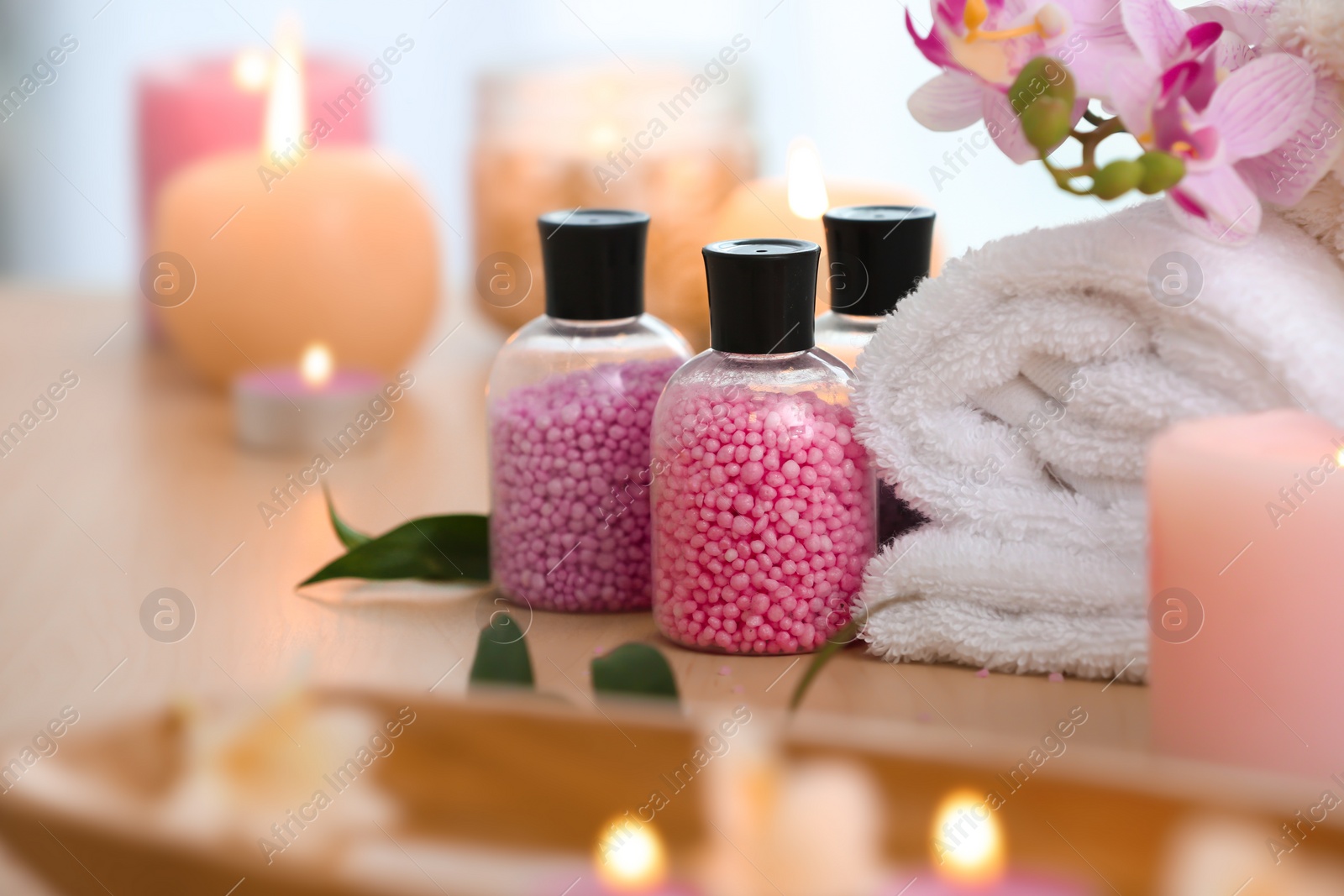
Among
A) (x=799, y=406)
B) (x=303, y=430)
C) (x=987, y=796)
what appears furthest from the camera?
(x=303, y=430)

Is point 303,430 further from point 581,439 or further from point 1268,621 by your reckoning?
point 1268,621

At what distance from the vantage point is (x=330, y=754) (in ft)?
1.47

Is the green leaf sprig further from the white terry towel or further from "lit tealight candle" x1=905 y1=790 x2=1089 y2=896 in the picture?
"lit tealight candle" x1=905 y1=790 x2=1089 y2=896

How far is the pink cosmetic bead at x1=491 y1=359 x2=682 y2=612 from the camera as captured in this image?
0.57m

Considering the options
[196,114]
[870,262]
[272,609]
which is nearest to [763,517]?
[870,262]

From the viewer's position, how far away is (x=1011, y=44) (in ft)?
1.56

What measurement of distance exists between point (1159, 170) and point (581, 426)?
24 centimetres

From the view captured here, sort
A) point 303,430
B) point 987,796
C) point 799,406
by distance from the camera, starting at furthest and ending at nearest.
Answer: point 303,430 → point 799,406 → point 987,796

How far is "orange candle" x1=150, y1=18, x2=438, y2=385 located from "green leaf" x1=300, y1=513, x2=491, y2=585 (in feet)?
1.04

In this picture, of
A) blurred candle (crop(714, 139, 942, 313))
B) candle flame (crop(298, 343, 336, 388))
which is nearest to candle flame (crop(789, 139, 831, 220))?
blurred candle (crop(714, 139, 942, 313))

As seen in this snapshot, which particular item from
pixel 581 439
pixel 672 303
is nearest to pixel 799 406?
pixel 581 439

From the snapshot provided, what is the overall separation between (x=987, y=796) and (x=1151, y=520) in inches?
3.9

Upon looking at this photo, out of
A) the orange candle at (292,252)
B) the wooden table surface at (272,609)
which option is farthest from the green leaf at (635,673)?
the orange candle at (292,252)

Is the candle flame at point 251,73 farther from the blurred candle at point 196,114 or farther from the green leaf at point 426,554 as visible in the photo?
the green leaf at point 426,554
